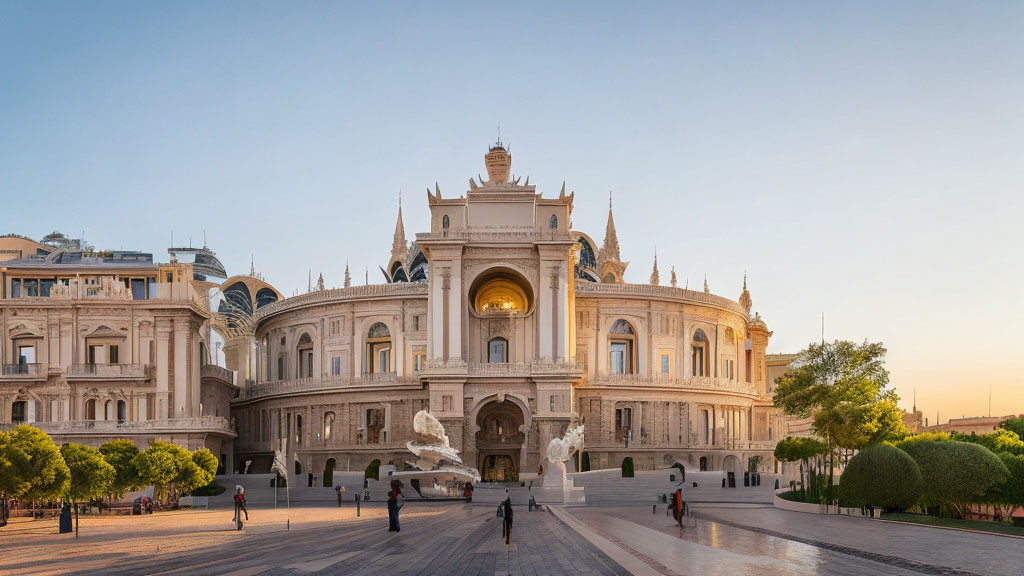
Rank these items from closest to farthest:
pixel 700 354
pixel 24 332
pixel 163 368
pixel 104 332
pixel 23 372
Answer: pixel 23 372, pixel 24 332, pixel 163 368, pixel 104 332, pixel 700 354

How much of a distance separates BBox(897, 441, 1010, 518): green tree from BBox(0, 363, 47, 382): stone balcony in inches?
2215

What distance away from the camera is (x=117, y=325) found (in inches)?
2813

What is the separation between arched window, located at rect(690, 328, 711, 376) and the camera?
8644cm

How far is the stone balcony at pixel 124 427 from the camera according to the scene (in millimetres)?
68562

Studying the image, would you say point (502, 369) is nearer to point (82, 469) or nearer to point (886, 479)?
point (82, 469)

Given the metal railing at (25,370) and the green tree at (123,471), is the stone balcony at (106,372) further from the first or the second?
the green tree at (123,471)

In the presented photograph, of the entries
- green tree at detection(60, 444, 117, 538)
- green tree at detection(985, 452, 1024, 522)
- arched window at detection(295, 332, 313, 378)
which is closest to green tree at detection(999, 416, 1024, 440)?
green tree at detection(985, 452, 1024, 522)

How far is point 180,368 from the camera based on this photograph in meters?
71.5

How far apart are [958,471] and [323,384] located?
181 feet

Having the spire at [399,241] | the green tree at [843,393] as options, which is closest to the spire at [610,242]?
the spire at [399,241]

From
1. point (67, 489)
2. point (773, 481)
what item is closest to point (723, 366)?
point (773, 481)

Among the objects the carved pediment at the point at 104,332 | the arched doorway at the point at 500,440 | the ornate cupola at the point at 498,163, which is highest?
the ornate cupola at the point at 498,163

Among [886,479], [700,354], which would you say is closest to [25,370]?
[700,354]

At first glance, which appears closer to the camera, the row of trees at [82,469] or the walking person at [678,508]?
the walking person at [678,508]
